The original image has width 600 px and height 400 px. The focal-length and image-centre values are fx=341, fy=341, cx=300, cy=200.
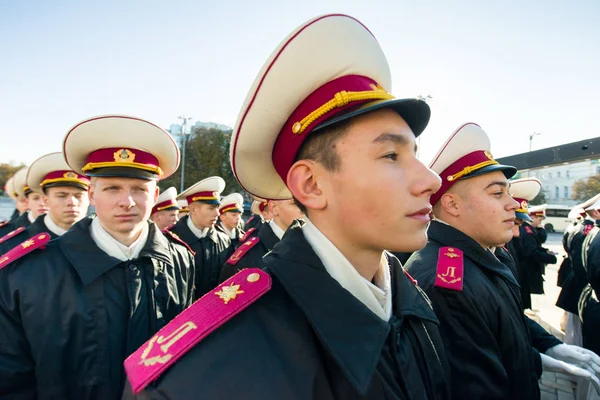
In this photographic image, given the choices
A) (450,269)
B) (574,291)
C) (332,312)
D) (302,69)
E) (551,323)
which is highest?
(302,69)

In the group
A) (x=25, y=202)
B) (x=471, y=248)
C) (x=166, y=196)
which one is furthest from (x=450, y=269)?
(x=25, y=202)

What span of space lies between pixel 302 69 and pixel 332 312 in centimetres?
96

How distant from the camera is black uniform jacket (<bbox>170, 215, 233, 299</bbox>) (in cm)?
613

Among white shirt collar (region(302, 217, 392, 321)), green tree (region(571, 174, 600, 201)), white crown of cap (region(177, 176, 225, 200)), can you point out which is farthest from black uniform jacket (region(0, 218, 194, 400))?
green tree (region(571, 174, 600, 201))

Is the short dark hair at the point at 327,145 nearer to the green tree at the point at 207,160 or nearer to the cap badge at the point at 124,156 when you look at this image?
the cap badge at the point at 124,156

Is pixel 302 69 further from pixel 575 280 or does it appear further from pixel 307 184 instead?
pixel 575 280

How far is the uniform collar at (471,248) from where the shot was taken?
97.3 inches

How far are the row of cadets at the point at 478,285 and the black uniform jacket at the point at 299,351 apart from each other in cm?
85

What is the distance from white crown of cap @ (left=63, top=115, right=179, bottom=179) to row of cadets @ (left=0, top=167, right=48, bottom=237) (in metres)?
3.45

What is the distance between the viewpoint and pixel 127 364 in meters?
1.11

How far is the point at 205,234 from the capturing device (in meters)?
6.70

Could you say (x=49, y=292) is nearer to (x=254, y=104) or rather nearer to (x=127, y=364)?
(x=127, y=364)

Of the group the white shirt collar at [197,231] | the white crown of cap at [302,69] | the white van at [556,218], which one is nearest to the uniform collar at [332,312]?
the white crown of cap at [302,69]

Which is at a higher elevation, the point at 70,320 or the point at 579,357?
the point at 70,320
